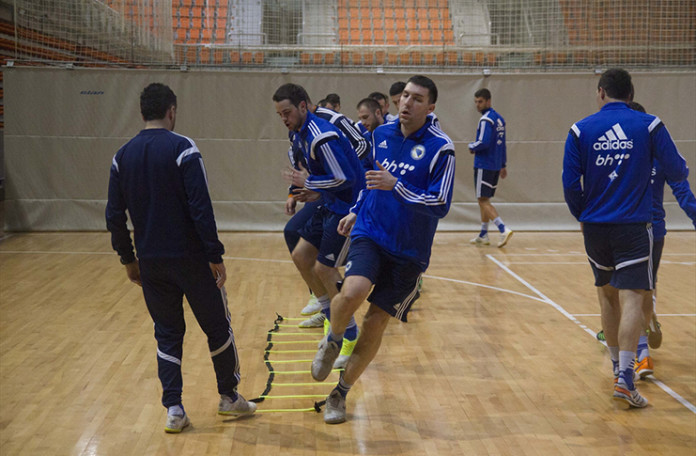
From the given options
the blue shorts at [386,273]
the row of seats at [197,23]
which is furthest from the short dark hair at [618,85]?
the row of seats at [197,23]

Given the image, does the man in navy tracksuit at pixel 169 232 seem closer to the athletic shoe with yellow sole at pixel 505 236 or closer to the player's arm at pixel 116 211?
the player's arm at pixel 116 211

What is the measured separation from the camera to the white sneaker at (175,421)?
170 inches

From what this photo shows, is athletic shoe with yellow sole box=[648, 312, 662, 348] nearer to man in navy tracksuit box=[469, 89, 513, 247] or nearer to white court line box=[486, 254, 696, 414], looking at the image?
white court line box=[486, 254, 696, 414]

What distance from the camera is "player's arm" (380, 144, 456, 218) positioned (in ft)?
13.9

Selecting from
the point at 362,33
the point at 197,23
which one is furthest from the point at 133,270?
the point at 362,33

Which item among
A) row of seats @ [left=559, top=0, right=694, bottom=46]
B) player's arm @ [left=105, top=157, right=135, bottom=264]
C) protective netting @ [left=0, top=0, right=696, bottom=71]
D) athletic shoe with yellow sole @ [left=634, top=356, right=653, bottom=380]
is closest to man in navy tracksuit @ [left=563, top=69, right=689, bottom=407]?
athletic shoe with yellow sole @ [left=634, top=356, right=653, bottom=380]

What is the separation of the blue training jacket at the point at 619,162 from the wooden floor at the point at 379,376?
1.29 metres

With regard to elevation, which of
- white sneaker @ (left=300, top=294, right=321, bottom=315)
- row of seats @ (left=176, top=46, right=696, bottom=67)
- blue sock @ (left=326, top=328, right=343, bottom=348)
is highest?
row of seats @ (left=176, top=46, right=696, bottom=67)

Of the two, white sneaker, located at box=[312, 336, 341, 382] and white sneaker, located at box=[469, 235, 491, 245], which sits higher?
white sneaker, located at box=[312, 336, 341, 382]

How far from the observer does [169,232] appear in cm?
416

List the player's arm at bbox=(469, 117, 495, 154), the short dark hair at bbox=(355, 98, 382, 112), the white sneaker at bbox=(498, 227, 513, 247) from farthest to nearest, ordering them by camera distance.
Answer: the white sneaker at bbox=(498, 227, 513, 247) < the player's arm at bbox=(469, 117, 495, 154) < the short dark hair at bbox=(355, 98, 382, 112)

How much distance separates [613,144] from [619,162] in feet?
0.40

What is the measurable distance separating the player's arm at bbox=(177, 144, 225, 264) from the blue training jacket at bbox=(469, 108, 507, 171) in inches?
296

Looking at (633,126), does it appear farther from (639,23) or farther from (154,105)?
(639,23)
